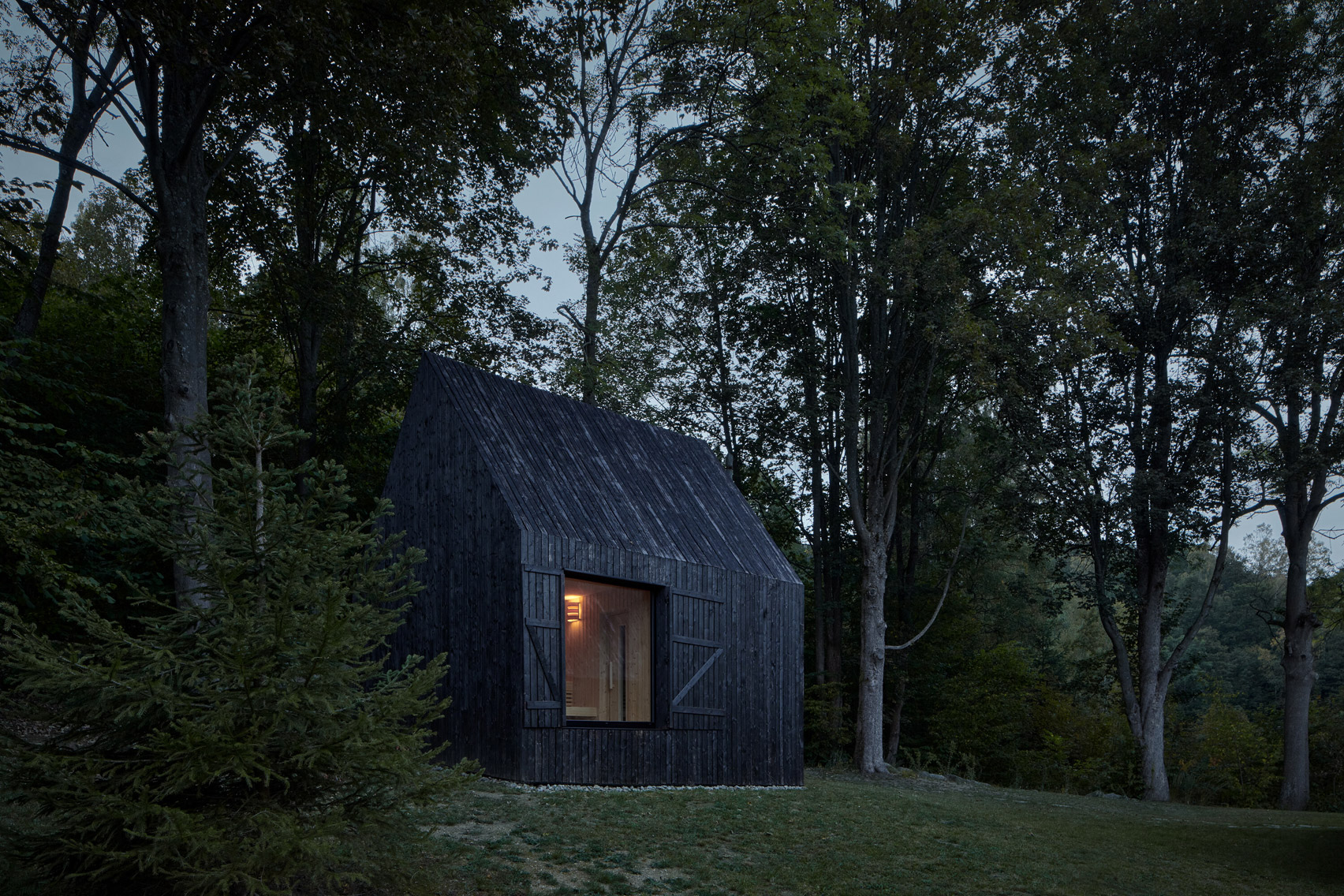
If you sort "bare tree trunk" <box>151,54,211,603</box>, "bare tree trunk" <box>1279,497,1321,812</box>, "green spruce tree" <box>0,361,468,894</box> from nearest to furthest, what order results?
"green spruce tree" <box>0,361,468,894</box> < "bare tree trunk" <box>151,54,211,603</box> < "bare tree trunk" <box>1279,497,1321,812</box>

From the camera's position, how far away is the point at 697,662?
38.9 feet

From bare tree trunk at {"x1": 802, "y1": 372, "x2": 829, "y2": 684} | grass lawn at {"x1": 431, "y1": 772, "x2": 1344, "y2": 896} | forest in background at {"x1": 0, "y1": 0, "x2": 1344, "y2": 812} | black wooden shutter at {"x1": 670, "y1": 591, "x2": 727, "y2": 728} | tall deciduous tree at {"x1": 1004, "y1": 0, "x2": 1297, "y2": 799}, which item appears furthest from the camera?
bare tree trunk at {"x1": 802, "y1": 372, "x2": 829, "y2": 684}

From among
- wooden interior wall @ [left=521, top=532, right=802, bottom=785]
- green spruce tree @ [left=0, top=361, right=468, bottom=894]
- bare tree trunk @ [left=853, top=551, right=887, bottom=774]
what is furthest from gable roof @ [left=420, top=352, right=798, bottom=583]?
green spruce tree @ [left=0, top=361, right=468, bottom=894]

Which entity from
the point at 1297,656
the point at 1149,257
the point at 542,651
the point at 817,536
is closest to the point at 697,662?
the point at 542,651

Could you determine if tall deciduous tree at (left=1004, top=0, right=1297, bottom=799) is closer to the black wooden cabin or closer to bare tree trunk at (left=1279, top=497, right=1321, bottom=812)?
bare tree trunk at (left=1279, top=497, right=1321, bottom=812)

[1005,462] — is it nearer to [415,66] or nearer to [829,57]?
[829,57]

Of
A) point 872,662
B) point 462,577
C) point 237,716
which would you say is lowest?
point 872,662

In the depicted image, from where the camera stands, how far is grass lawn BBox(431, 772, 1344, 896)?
6.20m

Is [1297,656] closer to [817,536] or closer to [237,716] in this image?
→ [817,536]

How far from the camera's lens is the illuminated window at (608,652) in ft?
39.1

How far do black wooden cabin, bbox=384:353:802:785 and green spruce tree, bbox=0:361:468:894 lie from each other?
5.67m

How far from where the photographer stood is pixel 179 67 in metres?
9.23

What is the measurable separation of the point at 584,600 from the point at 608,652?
80 centimetres

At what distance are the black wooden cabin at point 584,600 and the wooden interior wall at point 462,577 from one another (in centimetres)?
2
